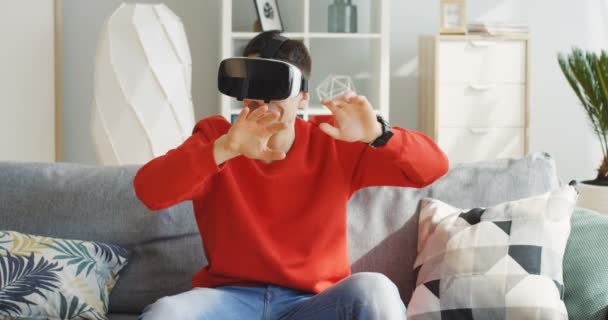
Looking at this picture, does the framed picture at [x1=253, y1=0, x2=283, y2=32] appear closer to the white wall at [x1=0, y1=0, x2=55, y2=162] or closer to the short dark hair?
the white wall at [x1=0, y1=0, x2=55, y2=162]

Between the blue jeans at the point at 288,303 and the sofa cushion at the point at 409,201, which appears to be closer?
the blue jeans at the point at 288,303

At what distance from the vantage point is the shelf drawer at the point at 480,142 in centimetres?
393

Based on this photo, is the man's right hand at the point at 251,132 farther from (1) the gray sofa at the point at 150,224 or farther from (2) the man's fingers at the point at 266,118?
(1) the gray sofa at the point at 150,224

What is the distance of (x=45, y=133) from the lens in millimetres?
4059

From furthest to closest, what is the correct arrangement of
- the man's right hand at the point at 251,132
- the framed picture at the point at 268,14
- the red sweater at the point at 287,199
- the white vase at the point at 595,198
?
the framed picture at the point at 268,14 → the white vase at the point at 595,198 → the red sweater at the point at 287,199 → the man's right hand at the point at 251,132

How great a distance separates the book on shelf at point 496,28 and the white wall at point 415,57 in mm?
415

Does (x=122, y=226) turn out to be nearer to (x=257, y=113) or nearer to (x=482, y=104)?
(x=257, y=113)

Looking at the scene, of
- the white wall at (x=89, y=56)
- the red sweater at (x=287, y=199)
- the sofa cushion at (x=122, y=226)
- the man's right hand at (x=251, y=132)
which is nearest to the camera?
the man's right hand at (x=251, y=132)

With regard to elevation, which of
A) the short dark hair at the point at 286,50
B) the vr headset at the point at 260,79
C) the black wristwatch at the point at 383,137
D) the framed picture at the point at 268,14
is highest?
the framed picture at the point at 268,14

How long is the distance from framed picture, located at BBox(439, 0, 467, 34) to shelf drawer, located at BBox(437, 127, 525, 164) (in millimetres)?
463

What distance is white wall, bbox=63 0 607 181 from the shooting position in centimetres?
424

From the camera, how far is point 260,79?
166 centimetres

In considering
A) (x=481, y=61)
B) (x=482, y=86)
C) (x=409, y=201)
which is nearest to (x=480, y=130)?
(x=482, y=86)

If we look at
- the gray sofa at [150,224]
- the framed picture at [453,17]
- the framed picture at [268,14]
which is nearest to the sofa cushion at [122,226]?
the gray sofa at [150,224]
